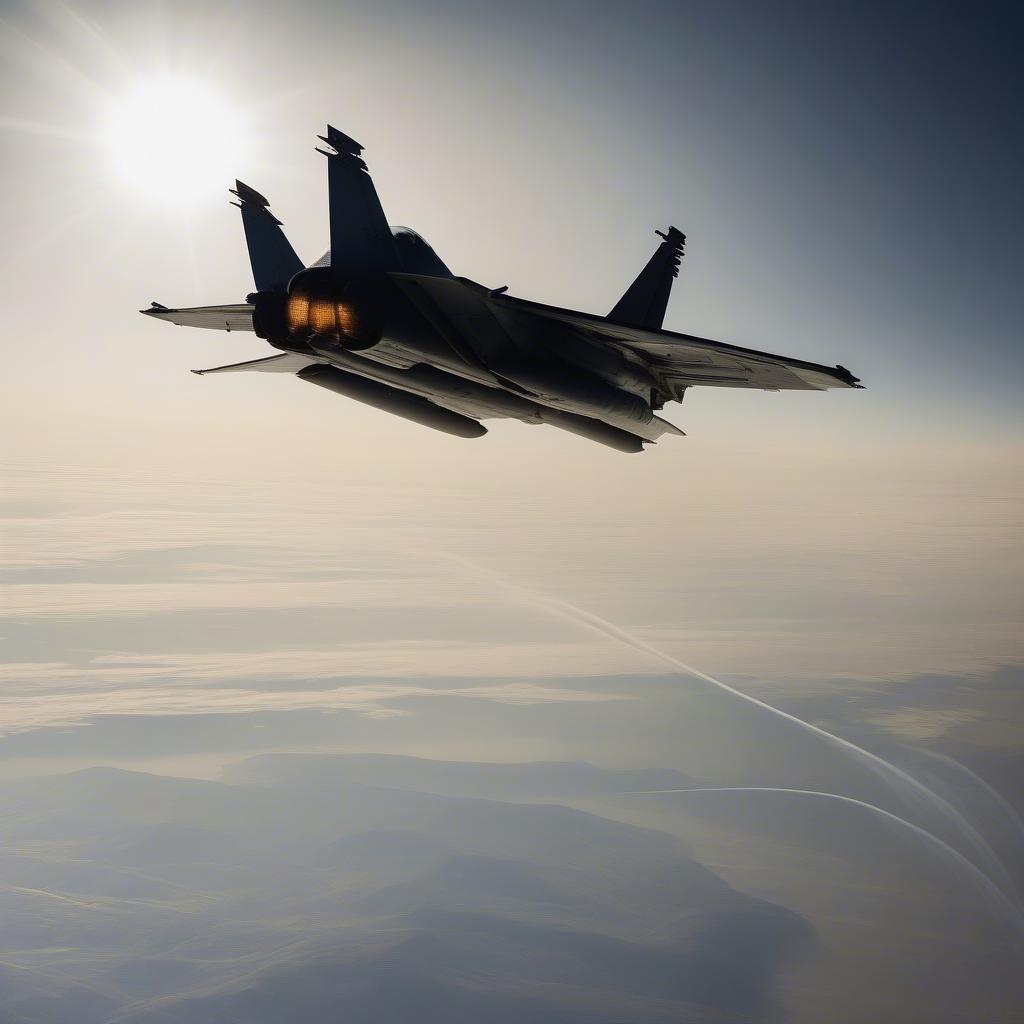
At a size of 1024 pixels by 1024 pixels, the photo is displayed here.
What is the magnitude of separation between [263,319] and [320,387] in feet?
7.21

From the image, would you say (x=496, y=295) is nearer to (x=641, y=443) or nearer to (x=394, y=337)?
(x=394, y=337)

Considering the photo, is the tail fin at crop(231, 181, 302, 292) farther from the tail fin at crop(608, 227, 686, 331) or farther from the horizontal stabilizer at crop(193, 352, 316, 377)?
the tail fin at crop(608, 227, 686, 331)

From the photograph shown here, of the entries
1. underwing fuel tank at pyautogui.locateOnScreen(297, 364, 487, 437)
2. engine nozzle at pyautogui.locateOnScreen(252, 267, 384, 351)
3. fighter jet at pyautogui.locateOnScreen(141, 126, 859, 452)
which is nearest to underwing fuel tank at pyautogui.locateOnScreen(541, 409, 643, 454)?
fighter jet at pyautogui.locateOnScreen(141, 126, 859, 452)

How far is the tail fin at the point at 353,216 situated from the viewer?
918 cm

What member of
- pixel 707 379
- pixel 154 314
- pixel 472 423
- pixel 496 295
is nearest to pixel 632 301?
pixel 707 379

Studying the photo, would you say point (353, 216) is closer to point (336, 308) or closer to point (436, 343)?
point (336, 308)

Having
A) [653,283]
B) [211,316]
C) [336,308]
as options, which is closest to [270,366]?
[211,316]

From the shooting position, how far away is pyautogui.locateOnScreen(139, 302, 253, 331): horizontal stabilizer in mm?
11750

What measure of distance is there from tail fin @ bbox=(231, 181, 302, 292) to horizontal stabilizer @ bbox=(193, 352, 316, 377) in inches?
61.2

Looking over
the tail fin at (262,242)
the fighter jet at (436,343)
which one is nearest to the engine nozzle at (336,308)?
the fighter jet at (436,343)

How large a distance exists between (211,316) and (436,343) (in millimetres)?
4925

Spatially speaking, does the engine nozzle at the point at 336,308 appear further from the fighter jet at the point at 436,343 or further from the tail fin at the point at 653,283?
the tail fin at the point at 653,283

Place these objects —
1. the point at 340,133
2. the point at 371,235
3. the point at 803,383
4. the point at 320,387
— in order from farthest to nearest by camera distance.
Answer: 1. the point at 320,387
2. the point at 803,383
3. the point at 371,235
4. the point at 340,133

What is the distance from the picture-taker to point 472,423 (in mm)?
13430
